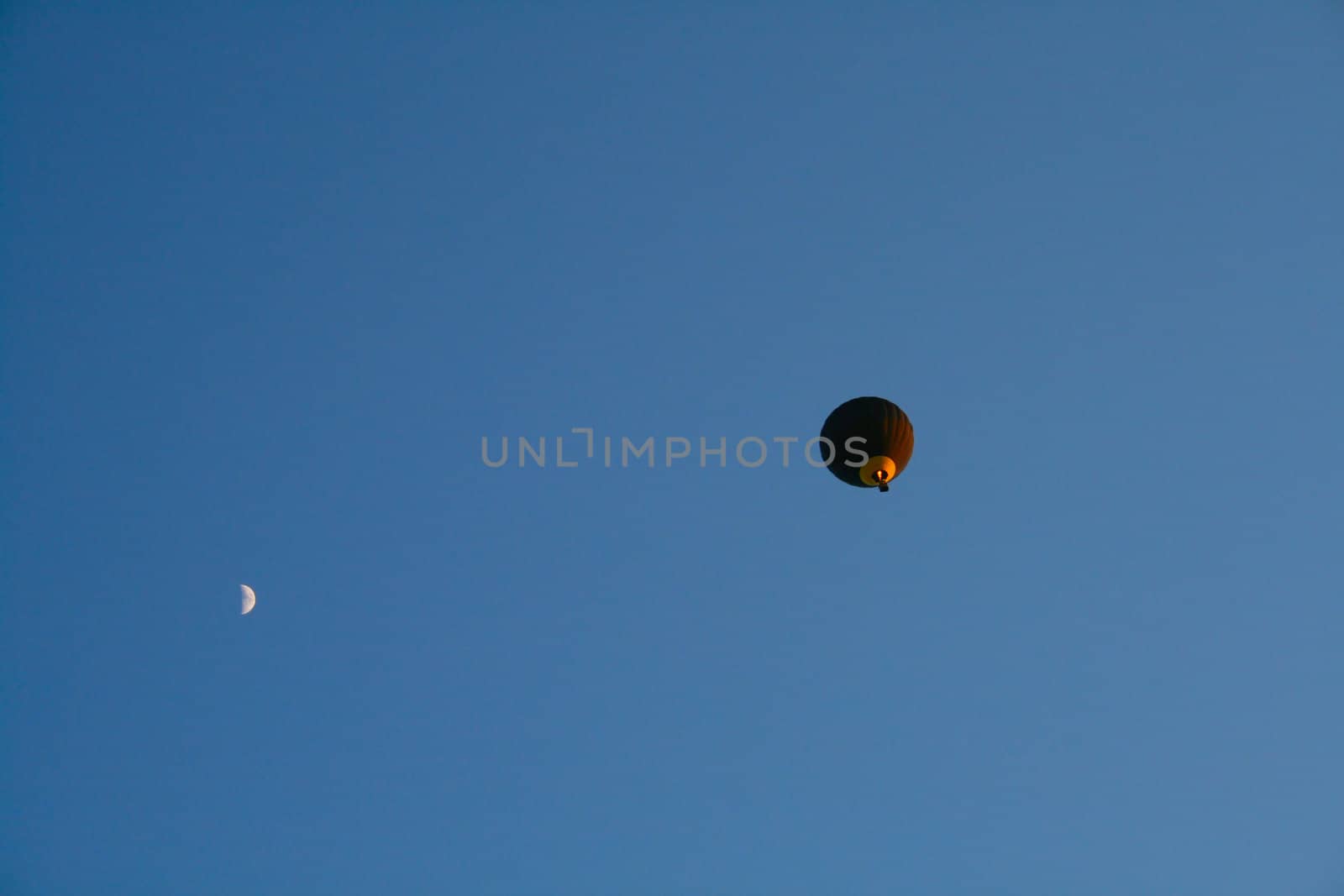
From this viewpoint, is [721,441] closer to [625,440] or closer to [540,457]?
[625,440]

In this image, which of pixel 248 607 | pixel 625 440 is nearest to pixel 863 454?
pixel 625 440

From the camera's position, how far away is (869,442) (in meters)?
13.8

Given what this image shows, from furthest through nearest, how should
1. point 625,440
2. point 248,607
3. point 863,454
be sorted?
point 625,440, point 248,607, point 863,454

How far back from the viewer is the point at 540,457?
2238 cm

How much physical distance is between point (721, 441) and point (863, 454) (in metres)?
8.56

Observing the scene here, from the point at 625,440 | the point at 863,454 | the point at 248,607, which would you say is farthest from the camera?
the point at 625,440

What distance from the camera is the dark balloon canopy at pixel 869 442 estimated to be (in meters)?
13.8

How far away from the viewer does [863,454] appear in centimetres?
1380

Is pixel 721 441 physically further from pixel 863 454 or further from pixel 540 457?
pixel 863 454

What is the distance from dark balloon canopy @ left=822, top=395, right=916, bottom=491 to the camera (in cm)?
1378

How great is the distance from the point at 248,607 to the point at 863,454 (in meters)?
10.5

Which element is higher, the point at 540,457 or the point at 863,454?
the point at 540,457

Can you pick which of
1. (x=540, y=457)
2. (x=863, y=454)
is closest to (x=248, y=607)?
(x=540, y=457)

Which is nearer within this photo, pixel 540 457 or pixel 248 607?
pixel 248 607
